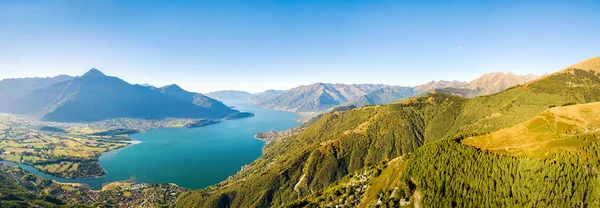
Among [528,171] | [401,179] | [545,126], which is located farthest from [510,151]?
[401,179]

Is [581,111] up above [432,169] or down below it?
above

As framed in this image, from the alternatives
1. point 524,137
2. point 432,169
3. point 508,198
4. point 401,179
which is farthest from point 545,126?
point 401,179

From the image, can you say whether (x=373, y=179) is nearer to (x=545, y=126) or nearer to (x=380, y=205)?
(x=380, y=205)

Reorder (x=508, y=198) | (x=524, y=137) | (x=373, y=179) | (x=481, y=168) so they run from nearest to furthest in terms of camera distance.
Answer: (x=508, y=198)
(x=481, y=168)
(x=524, y=137)
(x=373, y=179)

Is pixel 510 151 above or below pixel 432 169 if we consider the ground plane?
above

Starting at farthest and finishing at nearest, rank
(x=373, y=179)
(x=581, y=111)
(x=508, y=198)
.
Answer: (x=373, y=179)
(x=581, y=111)
(x=508, y=198)

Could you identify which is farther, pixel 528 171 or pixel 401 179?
pixel 401 179

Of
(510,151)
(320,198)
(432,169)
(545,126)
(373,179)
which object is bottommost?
(320,198)

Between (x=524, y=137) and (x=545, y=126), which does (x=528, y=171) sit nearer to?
(x=524, y=137)

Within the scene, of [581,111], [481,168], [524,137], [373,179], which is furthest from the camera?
[373,179]
